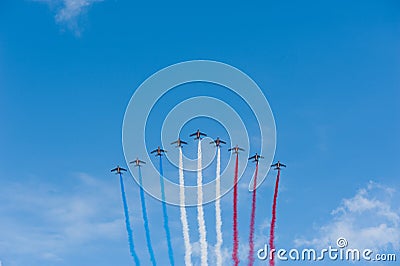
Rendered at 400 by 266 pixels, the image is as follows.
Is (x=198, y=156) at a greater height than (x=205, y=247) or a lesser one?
greater

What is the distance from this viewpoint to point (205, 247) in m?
114

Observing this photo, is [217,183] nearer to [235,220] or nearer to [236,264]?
[235,220]

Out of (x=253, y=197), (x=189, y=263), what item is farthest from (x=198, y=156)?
(x=189, y=263)

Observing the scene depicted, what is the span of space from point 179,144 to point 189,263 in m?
23.7

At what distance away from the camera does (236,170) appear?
398ft

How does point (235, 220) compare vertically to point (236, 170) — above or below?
below

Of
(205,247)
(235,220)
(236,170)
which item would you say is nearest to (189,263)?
(205,247)

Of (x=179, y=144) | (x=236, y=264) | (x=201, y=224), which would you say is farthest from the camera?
(x=179, y=144)

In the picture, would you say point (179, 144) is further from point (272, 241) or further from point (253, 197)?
point (272, 241)

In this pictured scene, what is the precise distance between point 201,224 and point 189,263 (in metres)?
7.50

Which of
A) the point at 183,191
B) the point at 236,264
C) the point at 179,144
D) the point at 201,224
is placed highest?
the point at 179,144

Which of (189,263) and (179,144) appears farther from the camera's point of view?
(179,144)

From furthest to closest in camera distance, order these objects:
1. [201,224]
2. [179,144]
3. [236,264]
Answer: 1. [179,144]
2. [201,224]
3. [236,264]

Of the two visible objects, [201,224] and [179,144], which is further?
[179,144]
